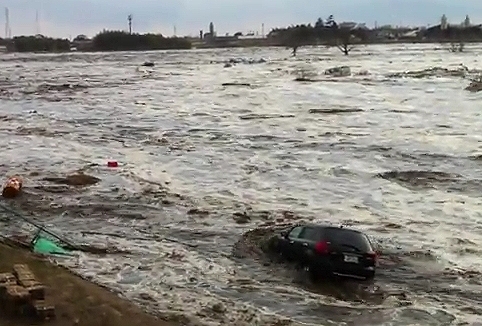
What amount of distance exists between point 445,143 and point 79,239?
81.5 ft

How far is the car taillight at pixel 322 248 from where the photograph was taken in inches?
715

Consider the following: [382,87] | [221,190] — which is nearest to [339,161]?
[221,190]

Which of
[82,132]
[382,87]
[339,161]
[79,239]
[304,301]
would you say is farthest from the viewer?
[382,87]

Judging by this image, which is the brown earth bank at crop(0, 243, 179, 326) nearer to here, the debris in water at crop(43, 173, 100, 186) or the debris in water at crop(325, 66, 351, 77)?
the debris in water at crop(43, 173, 100, 186)

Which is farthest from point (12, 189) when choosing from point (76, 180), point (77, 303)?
point (77, 303)

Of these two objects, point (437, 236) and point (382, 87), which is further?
point (382, 87)

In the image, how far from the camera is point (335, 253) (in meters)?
18.1

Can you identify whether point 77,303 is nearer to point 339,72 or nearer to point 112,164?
point 112,164

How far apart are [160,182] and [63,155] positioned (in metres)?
9.13

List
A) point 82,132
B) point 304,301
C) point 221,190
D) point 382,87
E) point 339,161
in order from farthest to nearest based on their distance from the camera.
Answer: point 382,87, point 82,132, point 339,161, point 221,190, point 304,301

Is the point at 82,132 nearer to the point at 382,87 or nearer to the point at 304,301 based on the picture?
the point at 304,301

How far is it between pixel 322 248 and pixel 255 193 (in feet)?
34.4

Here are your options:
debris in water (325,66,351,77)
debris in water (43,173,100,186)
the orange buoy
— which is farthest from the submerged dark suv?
debris in water (325,66,351,77)

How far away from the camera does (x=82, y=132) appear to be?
4722cm
